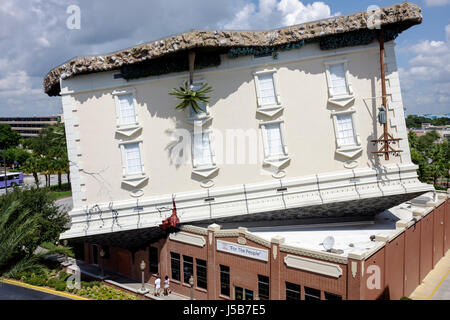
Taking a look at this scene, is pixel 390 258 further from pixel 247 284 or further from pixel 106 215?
pixel 106 215

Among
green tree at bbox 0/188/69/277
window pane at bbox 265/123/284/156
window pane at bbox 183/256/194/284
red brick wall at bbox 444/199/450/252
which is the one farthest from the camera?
red brick wall at bbox 444/199/450/252

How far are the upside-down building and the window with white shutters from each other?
2.6 inches

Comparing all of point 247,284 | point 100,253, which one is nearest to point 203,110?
point 247,284

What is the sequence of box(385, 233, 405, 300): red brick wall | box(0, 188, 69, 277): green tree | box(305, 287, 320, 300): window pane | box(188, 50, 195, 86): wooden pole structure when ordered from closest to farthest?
box(305, 287, 320, 300): window pane → box(385, 233, 405, 300): red brick wall → box(188, 50, 195, 86): wooden pole structure → box(0, 188, 69, 277): green tree

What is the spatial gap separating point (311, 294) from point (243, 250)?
4659 millimetres

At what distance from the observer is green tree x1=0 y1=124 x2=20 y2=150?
122m

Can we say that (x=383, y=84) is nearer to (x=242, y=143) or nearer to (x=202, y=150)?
(x=242, y=143)

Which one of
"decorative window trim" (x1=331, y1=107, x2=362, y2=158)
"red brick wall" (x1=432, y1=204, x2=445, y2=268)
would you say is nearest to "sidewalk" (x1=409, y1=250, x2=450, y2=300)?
"red brick wall" (x1=432, y1=204, x2=445, y2=268)

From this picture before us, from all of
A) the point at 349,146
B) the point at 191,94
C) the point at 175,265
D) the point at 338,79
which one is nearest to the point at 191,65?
the point at 191,94

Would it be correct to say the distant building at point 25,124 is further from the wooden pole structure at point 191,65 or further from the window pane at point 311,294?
the window pane at point 311,294

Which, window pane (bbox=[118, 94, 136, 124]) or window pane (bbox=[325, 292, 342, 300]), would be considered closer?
window pane (bbox=[325, 292, 342, 300])

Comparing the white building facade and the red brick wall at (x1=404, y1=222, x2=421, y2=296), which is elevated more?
the white building facade

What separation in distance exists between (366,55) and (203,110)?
1046cm

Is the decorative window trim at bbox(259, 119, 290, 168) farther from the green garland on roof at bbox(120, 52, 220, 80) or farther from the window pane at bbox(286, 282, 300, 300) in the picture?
the window pane at bbox(286, 282, 300, 300)
